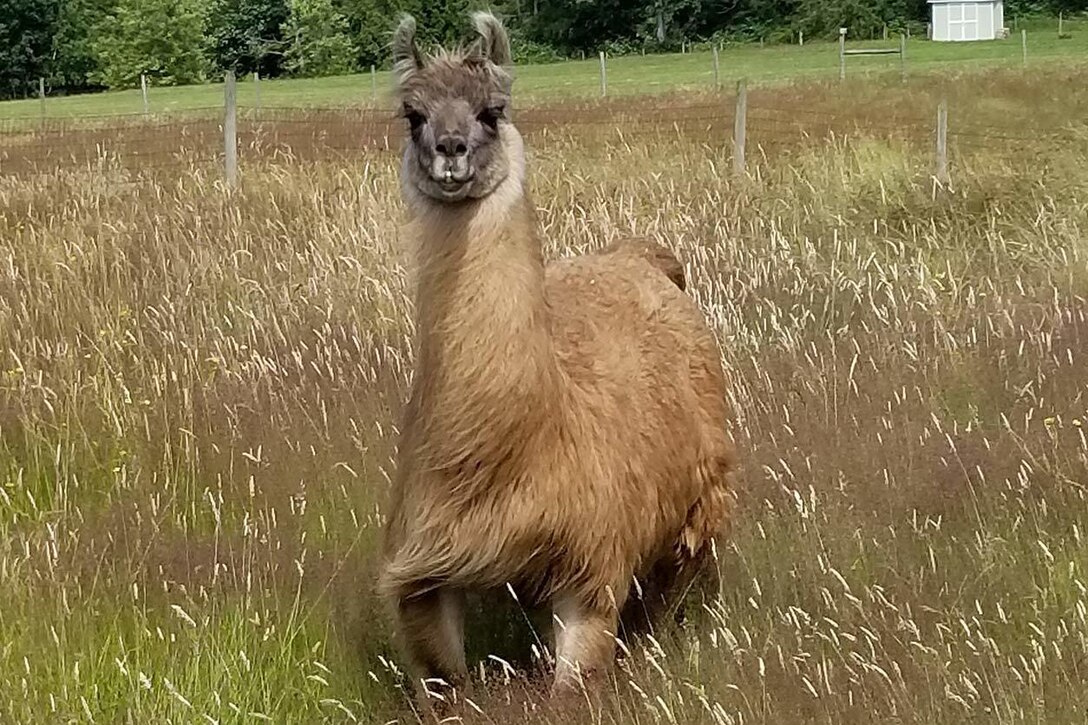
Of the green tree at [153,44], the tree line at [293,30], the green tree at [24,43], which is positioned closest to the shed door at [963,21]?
the tree line at [293,30]

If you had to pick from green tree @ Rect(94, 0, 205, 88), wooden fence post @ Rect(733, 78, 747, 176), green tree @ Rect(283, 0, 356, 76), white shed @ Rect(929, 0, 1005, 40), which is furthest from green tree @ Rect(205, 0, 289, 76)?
wooden fence post @ Rect(733, 78, 747, 176)

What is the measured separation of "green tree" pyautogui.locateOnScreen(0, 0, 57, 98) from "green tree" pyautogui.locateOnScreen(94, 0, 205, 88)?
3.74m

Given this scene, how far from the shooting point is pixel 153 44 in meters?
69.4

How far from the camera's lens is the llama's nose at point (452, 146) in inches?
143

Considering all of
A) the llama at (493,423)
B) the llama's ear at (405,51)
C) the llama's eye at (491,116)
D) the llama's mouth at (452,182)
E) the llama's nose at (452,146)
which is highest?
the llama's ear at (405,51)

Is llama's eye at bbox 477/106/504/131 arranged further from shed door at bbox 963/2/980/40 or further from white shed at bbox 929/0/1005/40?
shed door at bbox 963/2/980/40

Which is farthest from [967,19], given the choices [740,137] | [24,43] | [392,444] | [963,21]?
[392,444]

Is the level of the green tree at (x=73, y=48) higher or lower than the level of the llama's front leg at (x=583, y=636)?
higher

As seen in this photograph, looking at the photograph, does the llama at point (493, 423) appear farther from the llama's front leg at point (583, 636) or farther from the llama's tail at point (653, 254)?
the llama's tail at point (653, 254)

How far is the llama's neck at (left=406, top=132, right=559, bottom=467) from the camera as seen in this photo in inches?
145

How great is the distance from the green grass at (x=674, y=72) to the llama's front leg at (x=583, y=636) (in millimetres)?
33807

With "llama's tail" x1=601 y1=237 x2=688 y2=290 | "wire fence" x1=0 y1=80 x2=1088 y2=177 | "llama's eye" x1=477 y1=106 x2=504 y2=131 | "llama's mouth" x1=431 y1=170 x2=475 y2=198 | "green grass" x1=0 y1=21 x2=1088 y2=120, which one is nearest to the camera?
"llama's mouth" x1=431 y1=170 x2=475 y2=198

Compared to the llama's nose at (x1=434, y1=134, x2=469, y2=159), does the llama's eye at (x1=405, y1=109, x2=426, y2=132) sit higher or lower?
higher

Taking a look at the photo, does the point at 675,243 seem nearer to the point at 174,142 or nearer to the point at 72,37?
the point at 174,142
